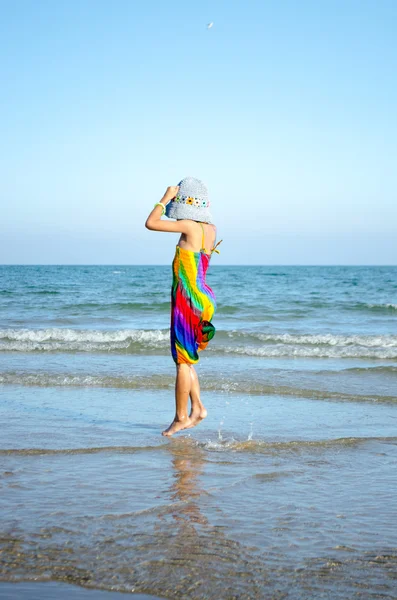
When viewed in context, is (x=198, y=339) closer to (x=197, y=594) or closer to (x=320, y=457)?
(x=320, y=457)

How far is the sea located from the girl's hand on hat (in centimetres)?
182

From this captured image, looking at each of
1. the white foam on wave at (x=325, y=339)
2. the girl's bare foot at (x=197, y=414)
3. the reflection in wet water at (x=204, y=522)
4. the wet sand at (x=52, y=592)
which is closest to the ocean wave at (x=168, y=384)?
the girl's bare foot at (x=197, y=414)

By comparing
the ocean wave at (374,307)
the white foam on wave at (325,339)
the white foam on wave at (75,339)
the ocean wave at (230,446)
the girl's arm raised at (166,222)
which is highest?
the girl's arm raised at (166,222)

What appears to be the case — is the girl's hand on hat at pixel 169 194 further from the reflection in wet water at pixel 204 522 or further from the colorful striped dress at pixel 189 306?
the reflection in wet water at pixel 204 522

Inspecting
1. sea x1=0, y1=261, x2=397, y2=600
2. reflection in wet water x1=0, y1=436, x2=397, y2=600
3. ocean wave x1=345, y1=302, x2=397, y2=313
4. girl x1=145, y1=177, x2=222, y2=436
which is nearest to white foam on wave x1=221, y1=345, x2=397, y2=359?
sea x1=0, y1=261, x2=397, y2=600

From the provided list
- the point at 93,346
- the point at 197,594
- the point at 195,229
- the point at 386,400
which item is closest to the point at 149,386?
the point at 386,400

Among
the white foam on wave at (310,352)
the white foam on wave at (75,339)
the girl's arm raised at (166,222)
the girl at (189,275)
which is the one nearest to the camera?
the girl's arm raised at (166,222)

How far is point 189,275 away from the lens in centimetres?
530

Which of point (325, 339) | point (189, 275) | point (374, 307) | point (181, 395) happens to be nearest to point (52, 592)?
point (181, 395)

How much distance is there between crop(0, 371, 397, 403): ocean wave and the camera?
7.59 metres

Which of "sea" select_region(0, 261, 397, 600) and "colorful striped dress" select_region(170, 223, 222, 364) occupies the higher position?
"colorful striped dress" select_region(170, 223, 222, 364)

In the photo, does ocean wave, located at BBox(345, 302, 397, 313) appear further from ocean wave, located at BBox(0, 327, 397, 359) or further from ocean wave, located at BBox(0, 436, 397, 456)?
ocean wave, located at BBox(0, 436, 397, 456)

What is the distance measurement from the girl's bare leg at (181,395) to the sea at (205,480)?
0.12 metres

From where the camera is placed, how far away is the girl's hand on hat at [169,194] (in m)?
5.25
